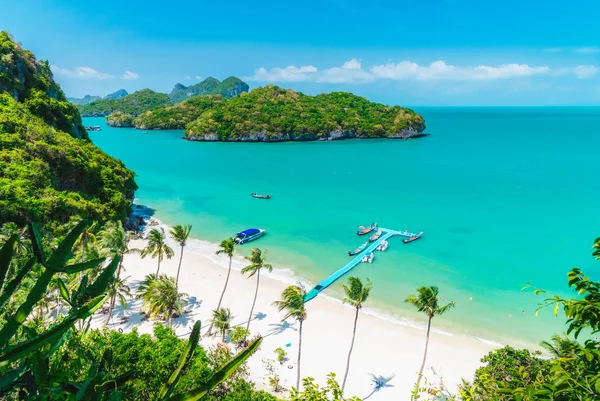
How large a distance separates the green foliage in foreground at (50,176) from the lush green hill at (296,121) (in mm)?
87677

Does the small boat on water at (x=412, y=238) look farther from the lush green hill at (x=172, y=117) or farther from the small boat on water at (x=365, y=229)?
the lush green hill at (x=172, y=117)

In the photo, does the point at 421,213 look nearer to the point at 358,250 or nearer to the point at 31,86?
the point at 358,250

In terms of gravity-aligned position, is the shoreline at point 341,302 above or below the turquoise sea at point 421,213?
below

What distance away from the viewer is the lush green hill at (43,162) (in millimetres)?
27656

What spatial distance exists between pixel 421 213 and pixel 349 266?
69.8 feet

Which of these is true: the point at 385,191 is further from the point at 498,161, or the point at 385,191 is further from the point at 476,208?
the point at 498,161

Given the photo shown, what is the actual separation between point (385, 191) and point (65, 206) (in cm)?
4744

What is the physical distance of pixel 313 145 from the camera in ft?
397

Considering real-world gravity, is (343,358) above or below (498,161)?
below

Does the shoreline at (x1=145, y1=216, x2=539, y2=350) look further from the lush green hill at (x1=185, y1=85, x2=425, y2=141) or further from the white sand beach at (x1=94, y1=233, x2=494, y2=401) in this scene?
the lush green hill at (x1=185, y1=85, x2=425, y2=141)

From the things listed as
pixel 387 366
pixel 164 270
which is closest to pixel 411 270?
pixel 387 366

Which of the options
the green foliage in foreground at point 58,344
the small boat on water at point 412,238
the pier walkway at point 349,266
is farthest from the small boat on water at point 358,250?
the green foliage in foreground at point 58,344

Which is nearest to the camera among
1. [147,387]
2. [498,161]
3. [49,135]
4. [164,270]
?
[147,387]

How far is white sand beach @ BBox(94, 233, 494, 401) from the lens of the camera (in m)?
19.9
